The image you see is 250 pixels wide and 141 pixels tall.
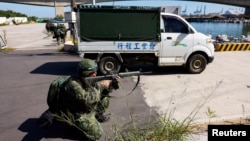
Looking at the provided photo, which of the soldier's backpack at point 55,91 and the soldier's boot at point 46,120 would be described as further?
the soldier's boot at point 46,120

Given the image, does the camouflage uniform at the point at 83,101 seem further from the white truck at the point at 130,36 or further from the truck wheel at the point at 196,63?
the truck wheel at the point at 196,63

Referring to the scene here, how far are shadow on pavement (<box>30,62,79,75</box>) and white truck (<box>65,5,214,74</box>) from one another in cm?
149

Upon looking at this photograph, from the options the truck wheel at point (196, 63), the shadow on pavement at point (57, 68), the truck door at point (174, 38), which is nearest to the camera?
the truck door at point (174, 38)

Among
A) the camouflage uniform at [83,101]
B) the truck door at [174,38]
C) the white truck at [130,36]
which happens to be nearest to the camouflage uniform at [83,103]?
the camouflage uniform at [83,101]

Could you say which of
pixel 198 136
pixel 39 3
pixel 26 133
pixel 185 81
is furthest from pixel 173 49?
pixel 39 3

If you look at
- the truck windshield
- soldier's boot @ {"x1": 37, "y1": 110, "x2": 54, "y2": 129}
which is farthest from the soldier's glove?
the truck windshield

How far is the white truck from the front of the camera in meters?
8.71

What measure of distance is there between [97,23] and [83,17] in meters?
0.47

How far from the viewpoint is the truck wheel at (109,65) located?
8.98m

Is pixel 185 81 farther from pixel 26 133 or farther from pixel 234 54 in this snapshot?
pixel 234 54

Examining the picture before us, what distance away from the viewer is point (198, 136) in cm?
458

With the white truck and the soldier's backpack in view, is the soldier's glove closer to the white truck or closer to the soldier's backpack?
the soldier's backpack

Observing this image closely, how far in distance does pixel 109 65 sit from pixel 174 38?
2.29 meters

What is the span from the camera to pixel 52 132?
5.05 metres
